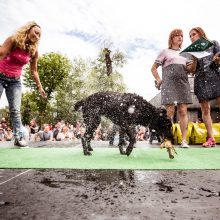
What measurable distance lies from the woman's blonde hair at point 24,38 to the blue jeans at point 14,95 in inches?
26.7

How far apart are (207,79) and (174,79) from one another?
697mm

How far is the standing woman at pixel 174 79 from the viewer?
6285 mm

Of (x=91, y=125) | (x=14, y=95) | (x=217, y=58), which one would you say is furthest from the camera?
(x=217, y=58)

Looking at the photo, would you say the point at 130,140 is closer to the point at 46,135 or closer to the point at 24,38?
the point at 24,38

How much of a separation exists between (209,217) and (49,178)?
1.43 m

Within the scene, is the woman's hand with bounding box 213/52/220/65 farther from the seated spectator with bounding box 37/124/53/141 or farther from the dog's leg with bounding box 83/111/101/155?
the seated spectator with bounding box 37/124/53/141

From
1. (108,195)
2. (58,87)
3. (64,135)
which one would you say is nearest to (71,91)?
(58,87)

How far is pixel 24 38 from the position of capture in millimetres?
4988

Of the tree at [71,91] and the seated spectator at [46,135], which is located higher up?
the tree at [71,91]

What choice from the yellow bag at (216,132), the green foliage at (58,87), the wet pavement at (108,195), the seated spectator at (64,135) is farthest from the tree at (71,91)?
the wet pavement at (108,195)

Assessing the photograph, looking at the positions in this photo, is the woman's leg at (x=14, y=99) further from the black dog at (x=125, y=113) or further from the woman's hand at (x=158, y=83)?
the woman's hand at (x=158, y=83)

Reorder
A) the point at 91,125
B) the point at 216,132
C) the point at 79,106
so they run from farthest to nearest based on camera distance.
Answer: the point at 216,132
the point at 79,106
the point at 91,125

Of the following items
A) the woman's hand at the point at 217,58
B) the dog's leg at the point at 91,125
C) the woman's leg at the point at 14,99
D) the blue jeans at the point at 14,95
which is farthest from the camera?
the woman's hand at the point at 217,58

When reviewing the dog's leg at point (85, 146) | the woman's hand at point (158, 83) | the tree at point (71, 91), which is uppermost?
the tree at point (71, 91)
